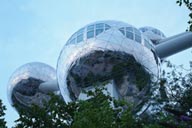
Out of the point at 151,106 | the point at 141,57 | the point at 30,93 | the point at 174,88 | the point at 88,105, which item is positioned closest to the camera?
the point at 88,105

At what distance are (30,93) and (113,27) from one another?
8.88 m

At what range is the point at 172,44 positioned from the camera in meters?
16.5

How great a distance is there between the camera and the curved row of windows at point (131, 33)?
14.7 meters

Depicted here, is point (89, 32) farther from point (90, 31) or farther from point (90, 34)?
point (90, 34)

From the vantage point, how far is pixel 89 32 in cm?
1491

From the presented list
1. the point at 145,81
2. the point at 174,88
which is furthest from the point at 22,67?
the point at 174,88

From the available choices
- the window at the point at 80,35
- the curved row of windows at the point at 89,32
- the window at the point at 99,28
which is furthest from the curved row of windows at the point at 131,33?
the window at the point at 80,35

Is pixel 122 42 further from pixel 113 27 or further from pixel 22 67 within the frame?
pixel 22 67

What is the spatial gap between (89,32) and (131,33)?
58.2 inches

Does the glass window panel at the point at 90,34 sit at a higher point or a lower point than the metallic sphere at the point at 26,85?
lower

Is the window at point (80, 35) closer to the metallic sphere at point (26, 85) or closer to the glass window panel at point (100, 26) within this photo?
the glass window panel at point (100, 26)

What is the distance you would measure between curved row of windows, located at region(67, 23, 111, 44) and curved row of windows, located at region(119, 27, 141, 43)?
1.79 ft

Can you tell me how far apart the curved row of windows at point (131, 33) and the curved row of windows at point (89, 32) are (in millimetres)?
544

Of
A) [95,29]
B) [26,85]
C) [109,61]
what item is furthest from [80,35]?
[26,85]
